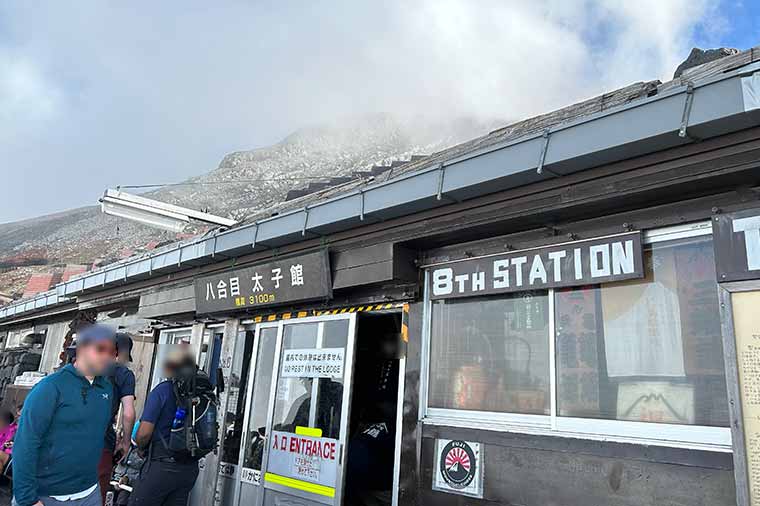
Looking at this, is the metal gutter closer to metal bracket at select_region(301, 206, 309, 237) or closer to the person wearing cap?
metal bracket at select_region(301, 206, 309, 237)

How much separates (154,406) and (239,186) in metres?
74.9

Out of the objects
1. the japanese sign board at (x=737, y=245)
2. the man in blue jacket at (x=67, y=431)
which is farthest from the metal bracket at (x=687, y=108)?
the man in blue jacket at (x=67, y=431)

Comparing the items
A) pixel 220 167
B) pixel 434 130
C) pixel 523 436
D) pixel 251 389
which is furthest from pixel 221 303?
pixel 434 130

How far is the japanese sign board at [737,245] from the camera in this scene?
9.68ft

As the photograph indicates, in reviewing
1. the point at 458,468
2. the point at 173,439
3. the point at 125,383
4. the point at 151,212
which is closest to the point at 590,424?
the point at 458,468

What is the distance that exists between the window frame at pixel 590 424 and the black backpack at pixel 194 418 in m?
1.84

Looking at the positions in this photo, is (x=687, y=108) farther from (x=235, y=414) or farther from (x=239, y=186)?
(x=239, y=186)

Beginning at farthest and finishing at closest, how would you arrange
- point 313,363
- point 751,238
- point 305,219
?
point 313,363
point 305,219
point 751,238

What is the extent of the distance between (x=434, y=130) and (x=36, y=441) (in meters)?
114

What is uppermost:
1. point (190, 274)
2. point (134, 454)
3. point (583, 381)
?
point (190, 274)

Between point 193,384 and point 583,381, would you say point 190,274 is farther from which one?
point 583,381

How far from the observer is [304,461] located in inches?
208

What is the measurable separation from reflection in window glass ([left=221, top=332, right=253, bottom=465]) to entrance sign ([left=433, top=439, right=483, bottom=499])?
2.98m

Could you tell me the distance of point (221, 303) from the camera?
6.50m
